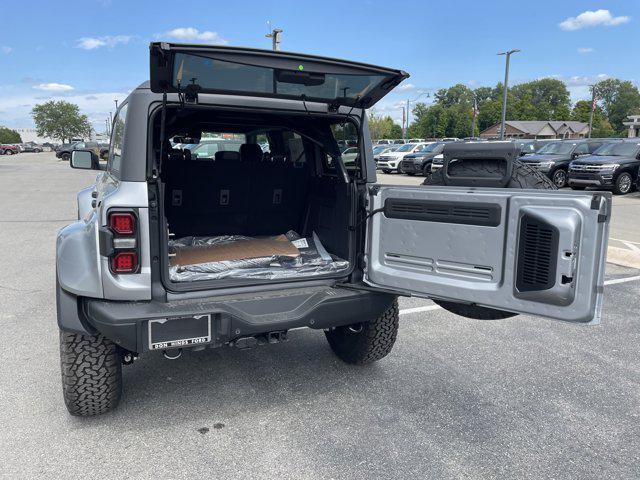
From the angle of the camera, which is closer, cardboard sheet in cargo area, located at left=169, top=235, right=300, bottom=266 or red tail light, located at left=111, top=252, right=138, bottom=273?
red tail light, located at left=111, top=252, right=138, bottom=273

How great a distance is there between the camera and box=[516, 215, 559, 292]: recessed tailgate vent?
8.02ft

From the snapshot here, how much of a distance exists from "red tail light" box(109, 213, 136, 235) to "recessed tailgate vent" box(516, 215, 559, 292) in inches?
77.9

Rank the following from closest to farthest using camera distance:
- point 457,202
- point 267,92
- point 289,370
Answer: point 457,202, point 267,92, point 289,370

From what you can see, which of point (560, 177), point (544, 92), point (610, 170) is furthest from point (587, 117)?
point (610, 170)

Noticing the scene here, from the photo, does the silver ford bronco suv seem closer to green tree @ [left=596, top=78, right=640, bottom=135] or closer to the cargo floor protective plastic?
the cargo floor protective plastic

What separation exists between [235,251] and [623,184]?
16133mm

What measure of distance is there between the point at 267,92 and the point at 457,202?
1.28 meters

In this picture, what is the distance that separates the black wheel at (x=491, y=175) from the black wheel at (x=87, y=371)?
194 centimetres

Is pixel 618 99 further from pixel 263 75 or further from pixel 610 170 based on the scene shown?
pixel 263 75

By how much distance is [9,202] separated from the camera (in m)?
13.5

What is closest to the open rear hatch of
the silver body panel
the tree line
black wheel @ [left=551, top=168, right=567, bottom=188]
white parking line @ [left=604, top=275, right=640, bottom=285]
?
the silver body panel

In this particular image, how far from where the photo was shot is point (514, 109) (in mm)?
107750

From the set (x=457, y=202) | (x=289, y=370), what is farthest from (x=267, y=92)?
(x=289, y=370)

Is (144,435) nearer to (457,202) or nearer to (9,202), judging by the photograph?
(457,202)
